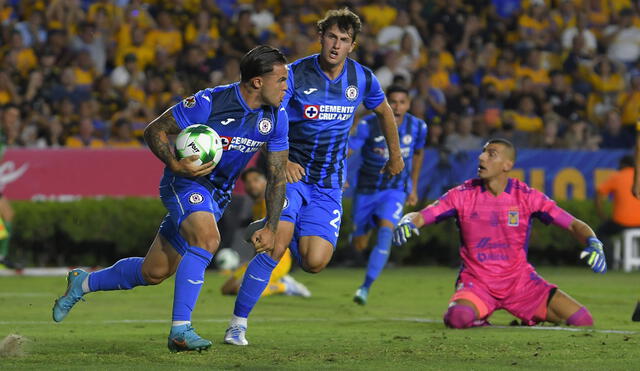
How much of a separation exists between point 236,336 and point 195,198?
3.89 feet

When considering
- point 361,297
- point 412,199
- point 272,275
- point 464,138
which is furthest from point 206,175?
point 464,138

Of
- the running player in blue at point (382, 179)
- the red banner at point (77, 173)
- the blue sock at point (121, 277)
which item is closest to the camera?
the blue sock at point (121, 277)

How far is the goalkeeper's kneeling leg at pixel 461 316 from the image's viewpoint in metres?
9.76

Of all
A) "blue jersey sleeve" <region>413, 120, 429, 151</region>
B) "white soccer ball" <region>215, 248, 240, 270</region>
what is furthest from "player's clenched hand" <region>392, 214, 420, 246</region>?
"white soccer ball" <region>215, 248, 240, 270</region>

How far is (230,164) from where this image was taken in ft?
25.8

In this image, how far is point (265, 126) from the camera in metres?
7.88

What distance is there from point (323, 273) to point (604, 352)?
32.6 ft

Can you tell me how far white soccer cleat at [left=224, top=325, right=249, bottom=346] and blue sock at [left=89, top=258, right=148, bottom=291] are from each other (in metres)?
0.69

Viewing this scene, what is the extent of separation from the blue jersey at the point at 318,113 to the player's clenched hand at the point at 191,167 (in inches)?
60.8

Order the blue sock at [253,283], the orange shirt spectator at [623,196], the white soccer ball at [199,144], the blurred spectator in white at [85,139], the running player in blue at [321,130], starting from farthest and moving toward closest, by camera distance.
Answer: the blurred spectator in white at [85,139], the orange shirt spectator at [623,196], the running player in blue at [321,130], the blue sock at [253,283], the white soccer ball at [199,144]

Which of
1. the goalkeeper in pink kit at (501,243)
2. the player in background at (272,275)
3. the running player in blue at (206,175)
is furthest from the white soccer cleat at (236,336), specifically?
the player in background at (272,275)

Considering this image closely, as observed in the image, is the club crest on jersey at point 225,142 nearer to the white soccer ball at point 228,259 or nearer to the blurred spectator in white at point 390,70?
the white soccer ball at point 228,259

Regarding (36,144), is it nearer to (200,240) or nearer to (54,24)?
(54,24)

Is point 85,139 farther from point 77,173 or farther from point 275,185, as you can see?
point 275,185
